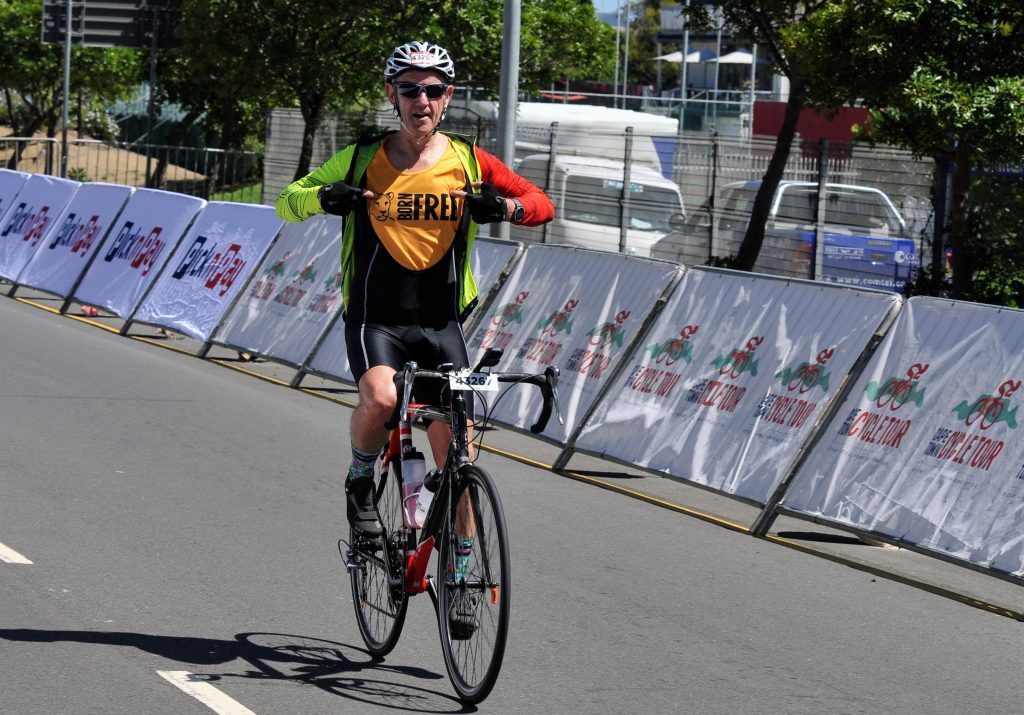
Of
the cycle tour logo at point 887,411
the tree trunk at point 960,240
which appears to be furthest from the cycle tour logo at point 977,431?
the tree trunk at point 960,240

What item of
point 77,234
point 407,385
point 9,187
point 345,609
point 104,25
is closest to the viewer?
point 407,385

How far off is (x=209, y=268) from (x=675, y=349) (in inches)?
269

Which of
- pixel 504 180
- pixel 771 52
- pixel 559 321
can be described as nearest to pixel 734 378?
pixel 559 321

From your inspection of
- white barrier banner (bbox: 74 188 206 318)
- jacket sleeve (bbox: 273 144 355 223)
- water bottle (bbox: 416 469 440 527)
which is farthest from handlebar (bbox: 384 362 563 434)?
white barrier banner (bbox: 74 188 206 318)

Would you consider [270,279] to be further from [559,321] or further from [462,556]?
[462,556]

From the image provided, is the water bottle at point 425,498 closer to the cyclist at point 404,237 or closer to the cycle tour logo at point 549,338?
the cyclist at point 404,237

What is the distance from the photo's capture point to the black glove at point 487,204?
18.5 ft

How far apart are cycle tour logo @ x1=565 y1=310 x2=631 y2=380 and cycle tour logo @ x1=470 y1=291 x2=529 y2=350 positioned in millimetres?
903

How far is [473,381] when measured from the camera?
5391 millimetres

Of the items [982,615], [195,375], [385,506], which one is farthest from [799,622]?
[195,375]

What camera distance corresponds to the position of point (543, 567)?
762 centimetres

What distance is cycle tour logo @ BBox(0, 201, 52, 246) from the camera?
1981 cm

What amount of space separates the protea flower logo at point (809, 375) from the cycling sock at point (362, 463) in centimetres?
383

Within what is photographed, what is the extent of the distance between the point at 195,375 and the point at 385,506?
7.84m
